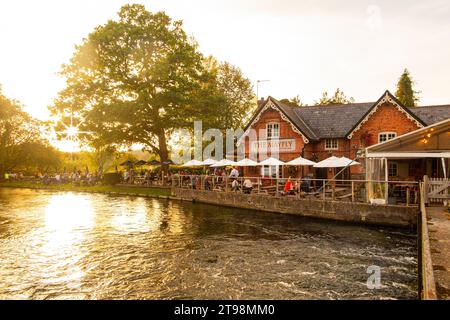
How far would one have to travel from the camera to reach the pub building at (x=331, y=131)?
2533cm

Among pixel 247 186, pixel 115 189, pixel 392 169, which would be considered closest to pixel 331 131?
pixel 392 169

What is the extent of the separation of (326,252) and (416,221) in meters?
6.66

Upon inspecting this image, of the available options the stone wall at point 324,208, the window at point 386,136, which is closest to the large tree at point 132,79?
the stone wall at point 324,208

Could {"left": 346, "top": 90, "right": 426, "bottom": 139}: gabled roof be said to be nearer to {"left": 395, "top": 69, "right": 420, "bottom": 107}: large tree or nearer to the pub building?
the pub building

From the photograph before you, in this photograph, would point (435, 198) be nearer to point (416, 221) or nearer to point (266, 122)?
point (416, 221)

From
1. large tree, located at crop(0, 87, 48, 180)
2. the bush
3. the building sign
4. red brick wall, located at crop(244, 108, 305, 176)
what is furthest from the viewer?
large tree, located at crop(0, 87, 48, 180)

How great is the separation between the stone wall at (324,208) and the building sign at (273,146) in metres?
8.29

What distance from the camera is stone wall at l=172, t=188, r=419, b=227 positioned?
15781mm

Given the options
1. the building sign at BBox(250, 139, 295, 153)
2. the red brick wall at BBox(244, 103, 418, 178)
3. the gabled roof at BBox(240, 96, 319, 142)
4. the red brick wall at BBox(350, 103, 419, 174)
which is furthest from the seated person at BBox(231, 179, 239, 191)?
the red brick wall at BBox(350, 103, 419, 174)

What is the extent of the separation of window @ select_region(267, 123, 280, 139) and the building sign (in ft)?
1.63

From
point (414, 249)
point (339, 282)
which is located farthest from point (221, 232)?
point (414, 249)

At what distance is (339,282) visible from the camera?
888cm

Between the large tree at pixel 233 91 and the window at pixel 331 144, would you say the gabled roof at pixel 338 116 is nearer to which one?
the window at pixel 331 144

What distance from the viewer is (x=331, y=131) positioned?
94.1 feet
